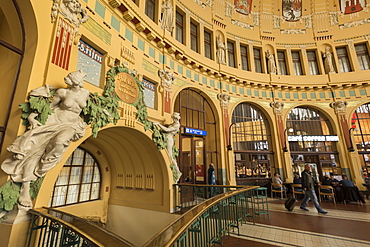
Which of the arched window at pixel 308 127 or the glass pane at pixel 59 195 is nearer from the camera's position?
the glass pane at pixel 59 195

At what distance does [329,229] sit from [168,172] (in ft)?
16.1

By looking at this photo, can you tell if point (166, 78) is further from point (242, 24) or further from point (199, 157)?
point (242, 24)

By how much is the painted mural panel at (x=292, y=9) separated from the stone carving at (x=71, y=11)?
1488cm

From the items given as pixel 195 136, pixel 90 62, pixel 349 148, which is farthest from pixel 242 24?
pixel 90 62

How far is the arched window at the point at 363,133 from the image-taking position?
11578 mm

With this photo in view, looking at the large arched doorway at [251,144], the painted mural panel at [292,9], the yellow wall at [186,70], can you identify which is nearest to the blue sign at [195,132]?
the yellow wall at [186,70]

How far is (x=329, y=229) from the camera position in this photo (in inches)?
183

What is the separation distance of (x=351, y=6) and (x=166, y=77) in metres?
15.8

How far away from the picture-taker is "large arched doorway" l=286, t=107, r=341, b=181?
39.3 ft

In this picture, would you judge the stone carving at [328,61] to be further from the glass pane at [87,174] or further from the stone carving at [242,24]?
the glass pane at [87,174]

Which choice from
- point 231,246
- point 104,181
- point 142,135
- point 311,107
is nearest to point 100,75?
point 142,135

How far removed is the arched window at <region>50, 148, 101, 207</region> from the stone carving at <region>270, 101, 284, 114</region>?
11231mm

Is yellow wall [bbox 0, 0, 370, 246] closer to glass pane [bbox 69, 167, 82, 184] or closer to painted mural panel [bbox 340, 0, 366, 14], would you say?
painted mural panel [bbox 340, 0, 366, 14]

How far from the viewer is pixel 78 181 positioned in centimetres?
694
